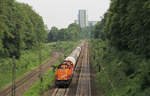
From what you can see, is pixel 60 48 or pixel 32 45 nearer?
pixel 32 45

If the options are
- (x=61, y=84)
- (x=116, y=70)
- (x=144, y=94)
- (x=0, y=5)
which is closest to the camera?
(x=144, y=94)

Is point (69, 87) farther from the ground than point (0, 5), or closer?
closer

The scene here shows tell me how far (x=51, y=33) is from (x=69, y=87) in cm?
14903

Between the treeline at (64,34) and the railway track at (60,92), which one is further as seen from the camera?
the treeline at (64,34)

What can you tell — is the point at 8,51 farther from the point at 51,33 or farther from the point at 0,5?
the point at 51,33

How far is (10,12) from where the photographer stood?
4838 centimetres

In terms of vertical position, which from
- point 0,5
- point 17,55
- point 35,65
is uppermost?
point 0,5

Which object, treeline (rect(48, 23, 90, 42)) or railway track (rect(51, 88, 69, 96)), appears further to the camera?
treeline (rect(48, 23, 90, 42))

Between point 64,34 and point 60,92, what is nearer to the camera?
point 60,92

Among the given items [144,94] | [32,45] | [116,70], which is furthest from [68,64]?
[32,45]

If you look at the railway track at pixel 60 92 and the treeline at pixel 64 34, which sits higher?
the treeline at pixel 64 34

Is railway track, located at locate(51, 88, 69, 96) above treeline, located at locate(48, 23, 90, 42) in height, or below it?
below

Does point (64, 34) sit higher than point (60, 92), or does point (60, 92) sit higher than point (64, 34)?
point (64, 34)

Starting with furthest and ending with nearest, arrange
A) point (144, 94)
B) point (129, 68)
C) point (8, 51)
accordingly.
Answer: point (8, 51) → point (129, 68) → point (144, 94)
